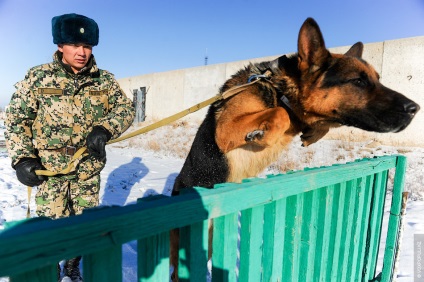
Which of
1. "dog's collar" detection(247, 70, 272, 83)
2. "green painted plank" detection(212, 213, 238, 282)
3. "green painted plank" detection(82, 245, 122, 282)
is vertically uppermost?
"dog's collar" detection(247, 70, 272, 83)

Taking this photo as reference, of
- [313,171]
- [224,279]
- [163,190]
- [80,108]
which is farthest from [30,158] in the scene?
[163,190]

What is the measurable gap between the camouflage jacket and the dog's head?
1681mm

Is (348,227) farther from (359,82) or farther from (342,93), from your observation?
(359,82)

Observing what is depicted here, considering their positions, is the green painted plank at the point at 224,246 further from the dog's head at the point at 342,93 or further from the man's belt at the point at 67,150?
the man's belt at the point at 67,150

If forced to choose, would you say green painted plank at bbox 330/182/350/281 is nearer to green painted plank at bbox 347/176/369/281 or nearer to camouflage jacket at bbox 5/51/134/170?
green painted plank at bbox 347/176/369/281

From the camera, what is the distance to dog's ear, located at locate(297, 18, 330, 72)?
2.25m

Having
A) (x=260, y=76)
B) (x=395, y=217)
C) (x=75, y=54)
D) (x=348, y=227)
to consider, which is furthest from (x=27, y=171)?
(x=395, y=217)

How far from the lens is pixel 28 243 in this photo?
540mm

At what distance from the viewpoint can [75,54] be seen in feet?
7.48

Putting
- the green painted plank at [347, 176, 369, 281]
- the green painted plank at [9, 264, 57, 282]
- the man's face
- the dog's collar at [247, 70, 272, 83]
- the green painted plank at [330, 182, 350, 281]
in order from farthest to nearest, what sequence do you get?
the dog's collar at [247, 70, 272, 83], the man's face, the green painted plank at [347, 176, 369, 281], the green painted plank at [330, 182, 350, 281], the green painted plank at [9, 264, 57, 282]

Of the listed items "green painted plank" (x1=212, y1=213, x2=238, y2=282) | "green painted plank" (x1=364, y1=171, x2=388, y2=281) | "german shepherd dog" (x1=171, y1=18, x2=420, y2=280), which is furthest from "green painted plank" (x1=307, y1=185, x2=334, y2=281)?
"green painted plank" (x1=364, y1=171, x2=388, y2=281)

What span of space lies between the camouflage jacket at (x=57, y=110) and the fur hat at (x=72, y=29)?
0.57 ft

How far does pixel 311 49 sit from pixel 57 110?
2205mm

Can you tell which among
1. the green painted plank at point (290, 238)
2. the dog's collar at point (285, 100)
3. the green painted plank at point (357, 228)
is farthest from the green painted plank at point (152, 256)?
the dog's collar at point (285, 100)
